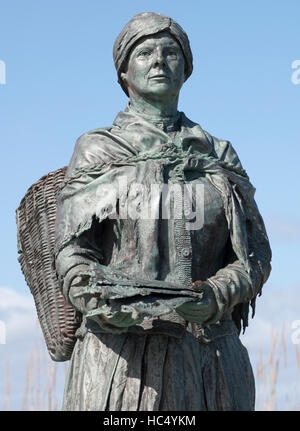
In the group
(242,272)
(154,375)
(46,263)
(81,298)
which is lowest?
(154,375)

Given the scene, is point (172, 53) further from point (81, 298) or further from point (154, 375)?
point (154, 375)

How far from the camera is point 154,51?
8570 millimetres

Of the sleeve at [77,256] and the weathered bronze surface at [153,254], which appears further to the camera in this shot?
the sleeve at [77,256]

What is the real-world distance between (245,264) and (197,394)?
0.89m

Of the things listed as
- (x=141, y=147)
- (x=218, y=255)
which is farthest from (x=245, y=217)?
(x=141, y=147)

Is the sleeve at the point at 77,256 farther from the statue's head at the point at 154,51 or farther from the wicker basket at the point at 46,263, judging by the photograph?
the statue's head at the point at 154,51

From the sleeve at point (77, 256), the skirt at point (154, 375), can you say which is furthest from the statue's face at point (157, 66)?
the skirt at point (154, 375)

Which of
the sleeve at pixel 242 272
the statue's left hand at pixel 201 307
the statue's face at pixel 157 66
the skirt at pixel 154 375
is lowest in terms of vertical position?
the skirt at pixel 154 375

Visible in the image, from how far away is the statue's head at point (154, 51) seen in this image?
28.1 feet

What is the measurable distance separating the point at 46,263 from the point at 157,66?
157 cm

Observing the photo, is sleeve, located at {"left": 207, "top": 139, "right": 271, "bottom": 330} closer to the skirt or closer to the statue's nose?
the skirt

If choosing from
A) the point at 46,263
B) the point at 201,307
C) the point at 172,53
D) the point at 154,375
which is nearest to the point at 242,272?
the point at 201,307
